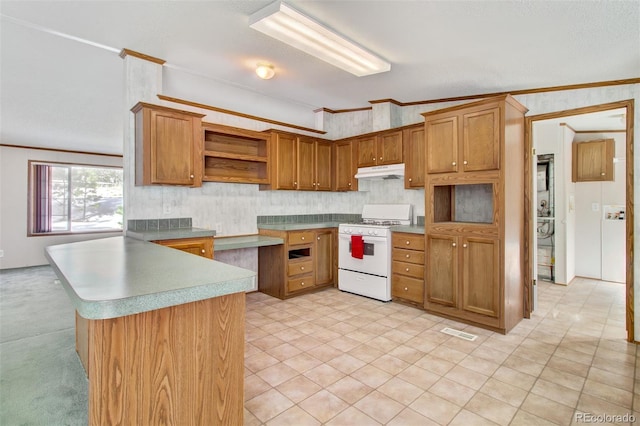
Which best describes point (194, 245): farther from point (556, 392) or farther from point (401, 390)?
point (556, 392)

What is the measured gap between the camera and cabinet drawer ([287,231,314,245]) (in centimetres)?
424

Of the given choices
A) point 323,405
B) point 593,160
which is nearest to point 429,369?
point 323,405

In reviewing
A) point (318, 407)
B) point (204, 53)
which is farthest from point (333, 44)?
point (318, 407)

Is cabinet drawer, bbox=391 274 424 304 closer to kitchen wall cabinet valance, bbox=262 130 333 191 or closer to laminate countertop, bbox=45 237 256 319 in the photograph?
kitchen wall cabinet valance, bbox=262 130 333 191

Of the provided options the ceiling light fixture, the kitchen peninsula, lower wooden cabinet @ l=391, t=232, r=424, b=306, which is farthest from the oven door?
the kitchen peninsula

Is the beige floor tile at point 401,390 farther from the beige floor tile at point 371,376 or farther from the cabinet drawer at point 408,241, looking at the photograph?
the cabinet drawer at point 408,241

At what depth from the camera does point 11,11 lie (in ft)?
8.15

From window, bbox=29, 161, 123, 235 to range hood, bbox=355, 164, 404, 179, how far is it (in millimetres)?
6196

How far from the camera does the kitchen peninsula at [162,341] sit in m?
1.04

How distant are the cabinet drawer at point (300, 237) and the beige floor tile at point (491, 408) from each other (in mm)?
2674

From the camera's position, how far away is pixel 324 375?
238 centimetres

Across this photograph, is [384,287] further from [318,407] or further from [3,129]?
[3,129]

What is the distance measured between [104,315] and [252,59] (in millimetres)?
3045

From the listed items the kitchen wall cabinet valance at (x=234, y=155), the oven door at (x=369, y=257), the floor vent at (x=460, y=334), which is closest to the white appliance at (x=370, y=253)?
the oven door at (x=369, y=257)
